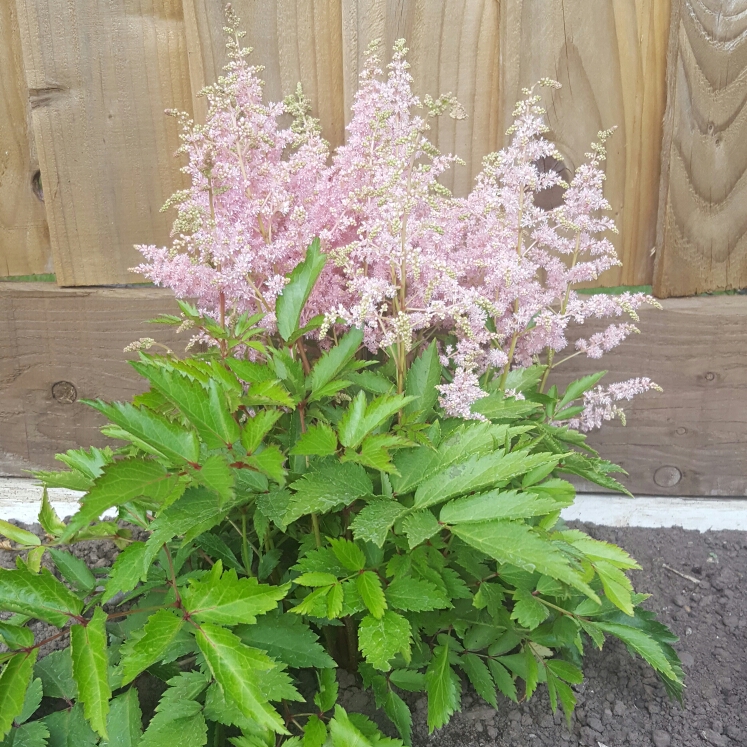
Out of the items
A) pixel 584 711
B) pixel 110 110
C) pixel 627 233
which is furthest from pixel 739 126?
pixel 110 110

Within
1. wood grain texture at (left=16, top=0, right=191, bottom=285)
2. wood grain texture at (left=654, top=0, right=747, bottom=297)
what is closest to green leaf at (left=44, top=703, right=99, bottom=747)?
wood grain texture at (left=16, top=0, right=191, bottom=285)

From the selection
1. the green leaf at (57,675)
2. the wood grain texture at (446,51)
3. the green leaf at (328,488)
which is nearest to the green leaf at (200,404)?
the green leaf at (328,488)

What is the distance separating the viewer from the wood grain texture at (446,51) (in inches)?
53.1

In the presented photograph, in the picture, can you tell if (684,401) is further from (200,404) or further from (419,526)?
(200,404)

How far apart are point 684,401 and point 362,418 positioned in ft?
3.97

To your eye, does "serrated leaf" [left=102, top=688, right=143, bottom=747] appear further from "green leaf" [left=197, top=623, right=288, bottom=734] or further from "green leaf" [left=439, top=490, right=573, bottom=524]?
"green leaf" [left=439, top=490, right=573, bottom=524]

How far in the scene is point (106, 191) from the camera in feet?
5.08

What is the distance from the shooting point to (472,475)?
2.46ft

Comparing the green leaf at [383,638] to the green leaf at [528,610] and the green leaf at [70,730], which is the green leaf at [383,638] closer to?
the green leaf at [528,610]

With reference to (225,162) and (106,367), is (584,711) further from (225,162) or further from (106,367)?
(106,367)

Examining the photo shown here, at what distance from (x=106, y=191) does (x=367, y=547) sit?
1.19 meters

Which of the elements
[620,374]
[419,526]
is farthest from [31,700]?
[620,374]

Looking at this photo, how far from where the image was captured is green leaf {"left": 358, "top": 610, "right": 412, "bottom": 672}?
2.33 feet

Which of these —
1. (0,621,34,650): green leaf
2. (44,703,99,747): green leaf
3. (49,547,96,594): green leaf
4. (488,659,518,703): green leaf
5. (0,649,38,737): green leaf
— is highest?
(0,621,34,650): green leaf
